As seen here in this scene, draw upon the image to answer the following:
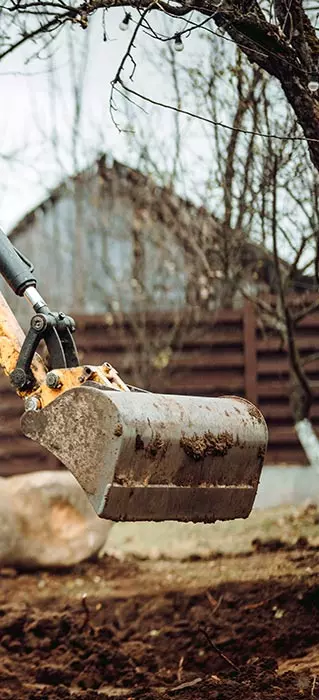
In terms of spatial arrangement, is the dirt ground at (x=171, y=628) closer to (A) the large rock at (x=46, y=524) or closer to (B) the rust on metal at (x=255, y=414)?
(A) the large rock at (x=46, y=524)

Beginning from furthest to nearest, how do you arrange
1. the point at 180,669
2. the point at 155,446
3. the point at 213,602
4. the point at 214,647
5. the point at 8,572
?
the point at 8,572, the point at 213,602, the point at 180,669, the point at 214,647, the point at 155,446

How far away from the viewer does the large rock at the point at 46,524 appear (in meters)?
8.15

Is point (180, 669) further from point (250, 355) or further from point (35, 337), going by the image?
point (250, 355)

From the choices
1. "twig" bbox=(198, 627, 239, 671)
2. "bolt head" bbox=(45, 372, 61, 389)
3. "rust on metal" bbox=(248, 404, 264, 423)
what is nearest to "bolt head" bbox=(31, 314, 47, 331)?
"bolt head" bbox=(45, 372, 61, 389)

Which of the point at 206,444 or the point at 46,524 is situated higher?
the point at 206,444

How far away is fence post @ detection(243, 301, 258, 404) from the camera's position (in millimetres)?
11758

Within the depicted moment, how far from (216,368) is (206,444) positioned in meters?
8.25

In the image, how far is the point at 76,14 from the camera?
4449mm

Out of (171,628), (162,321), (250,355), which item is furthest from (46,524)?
(162,321)

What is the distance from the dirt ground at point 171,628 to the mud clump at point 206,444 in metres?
0.95

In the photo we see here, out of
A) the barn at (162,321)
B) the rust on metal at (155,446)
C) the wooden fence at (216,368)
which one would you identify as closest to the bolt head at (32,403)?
the rust on metal at (155,446)

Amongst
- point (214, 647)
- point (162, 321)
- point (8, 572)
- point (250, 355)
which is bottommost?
point (8, 572)

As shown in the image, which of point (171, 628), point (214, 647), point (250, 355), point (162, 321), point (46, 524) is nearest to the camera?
point (214, 647)

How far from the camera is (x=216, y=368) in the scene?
12.0m
